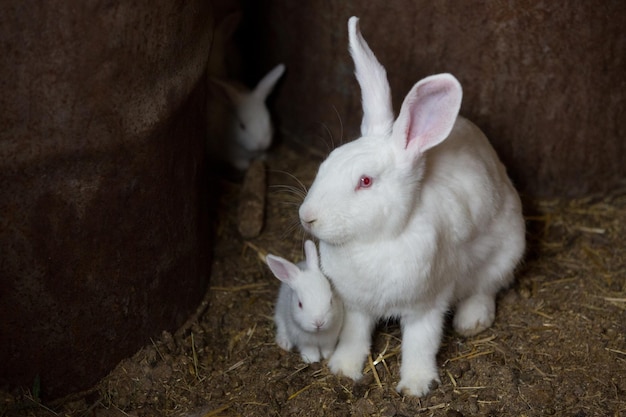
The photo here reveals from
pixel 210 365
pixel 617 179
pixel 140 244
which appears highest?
pixel 140 244

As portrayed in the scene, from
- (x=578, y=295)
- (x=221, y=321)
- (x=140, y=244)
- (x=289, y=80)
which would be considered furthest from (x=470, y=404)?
(x=289, y=80)

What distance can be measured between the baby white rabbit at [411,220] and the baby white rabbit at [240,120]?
167cm

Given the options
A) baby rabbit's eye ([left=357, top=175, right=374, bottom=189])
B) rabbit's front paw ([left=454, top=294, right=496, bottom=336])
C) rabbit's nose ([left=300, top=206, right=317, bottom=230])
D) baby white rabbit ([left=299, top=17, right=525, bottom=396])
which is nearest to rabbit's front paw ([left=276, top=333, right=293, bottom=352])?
baby white rabbit ([left=299, top=17, right=525, bottom=396])

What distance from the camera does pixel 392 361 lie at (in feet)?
12.7

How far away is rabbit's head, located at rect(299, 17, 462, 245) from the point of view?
10.3 feet

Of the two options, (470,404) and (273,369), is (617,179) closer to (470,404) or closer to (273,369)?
(470,404)

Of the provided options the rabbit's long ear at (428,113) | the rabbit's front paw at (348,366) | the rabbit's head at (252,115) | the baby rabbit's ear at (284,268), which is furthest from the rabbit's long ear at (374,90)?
the rabbit's head at (252,115)

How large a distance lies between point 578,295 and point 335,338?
126 centimetres

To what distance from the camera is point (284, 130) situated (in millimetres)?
5441

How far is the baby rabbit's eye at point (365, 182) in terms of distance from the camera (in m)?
3.20

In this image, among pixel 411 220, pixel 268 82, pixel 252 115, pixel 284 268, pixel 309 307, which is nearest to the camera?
pixel 411 220

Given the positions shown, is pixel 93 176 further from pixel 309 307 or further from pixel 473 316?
pixel 473 316

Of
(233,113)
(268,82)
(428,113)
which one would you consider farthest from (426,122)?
(233,113)

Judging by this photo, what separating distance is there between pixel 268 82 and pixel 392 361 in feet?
6.62
